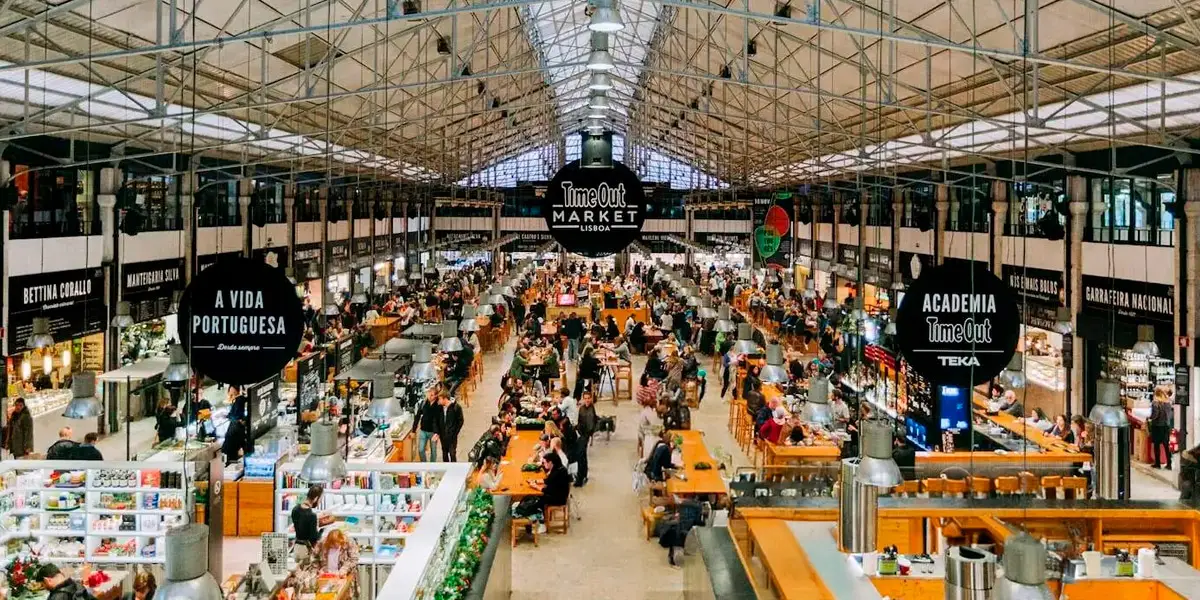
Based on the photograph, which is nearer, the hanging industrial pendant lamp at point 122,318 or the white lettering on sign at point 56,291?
the white lettering on sign at point 56,291

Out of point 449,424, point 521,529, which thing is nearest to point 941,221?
point 449,424

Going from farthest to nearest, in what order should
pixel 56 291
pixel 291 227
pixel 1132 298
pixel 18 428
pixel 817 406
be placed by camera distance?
1. pixel 291 227
2. pixel 1132 298
3. pixel 56 291
4. pixel 18 428
5. pixel 817 406

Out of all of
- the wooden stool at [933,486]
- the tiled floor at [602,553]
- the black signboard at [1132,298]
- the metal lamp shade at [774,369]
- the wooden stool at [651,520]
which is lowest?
the tiled floor at [602,553]

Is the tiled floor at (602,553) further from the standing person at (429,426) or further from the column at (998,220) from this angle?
the column at (998,220)

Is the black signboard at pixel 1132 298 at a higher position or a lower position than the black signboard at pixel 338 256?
lower

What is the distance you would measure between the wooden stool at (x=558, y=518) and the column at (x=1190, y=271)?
27.9 ft

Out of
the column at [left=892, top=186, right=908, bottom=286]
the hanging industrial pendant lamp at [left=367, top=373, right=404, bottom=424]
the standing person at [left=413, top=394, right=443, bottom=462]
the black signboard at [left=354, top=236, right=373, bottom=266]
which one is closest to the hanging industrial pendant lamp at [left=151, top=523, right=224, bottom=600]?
the hanging industrial pendant lamp at [left=367, top=373, right=404, bottom=424]

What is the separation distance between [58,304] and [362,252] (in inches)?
700

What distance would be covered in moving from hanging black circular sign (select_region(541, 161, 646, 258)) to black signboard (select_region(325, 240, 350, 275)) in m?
18.4

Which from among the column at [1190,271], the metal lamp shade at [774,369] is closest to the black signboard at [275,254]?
the metal lamp shade at [774,369]

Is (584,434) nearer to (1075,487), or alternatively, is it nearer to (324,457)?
(1075,487)

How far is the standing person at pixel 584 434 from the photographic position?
1266 centimetres

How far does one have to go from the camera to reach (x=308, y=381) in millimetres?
14305

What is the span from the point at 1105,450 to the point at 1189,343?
4397mm
